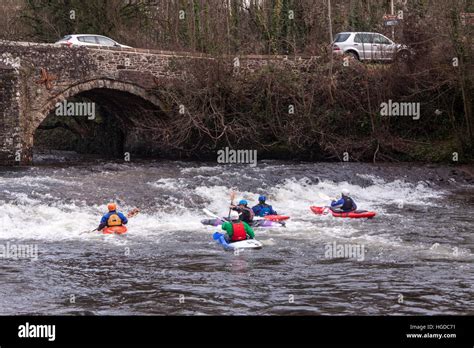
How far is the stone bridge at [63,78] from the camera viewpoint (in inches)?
937

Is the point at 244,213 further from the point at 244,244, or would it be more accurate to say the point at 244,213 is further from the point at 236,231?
the point at 244,244

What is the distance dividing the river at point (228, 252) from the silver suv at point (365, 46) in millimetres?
6731

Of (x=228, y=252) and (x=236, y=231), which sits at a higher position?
(x=236, y=231)

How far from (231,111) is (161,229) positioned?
13662mm

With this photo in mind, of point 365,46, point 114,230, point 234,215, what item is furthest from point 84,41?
point 234,215

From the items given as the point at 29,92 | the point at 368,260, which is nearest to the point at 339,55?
the point at 29,92

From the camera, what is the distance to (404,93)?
29.5 metres

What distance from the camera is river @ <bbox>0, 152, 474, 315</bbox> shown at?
34.4 feet

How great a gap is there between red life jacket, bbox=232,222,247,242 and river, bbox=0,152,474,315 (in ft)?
1.49

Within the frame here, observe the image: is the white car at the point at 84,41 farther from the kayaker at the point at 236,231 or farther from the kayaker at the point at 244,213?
the kayaker at the point at 236,231

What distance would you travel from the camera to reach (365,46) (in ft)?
99.5

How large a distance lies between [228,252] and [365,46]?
18.4 meters

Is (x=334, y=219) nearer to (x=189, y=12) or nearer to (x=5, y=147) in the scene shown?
(x=5, y=147)

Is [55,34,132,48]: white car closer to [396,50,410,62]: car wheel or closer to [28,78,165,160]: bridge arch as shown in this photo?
[28,78,165,160]: bridge arch
